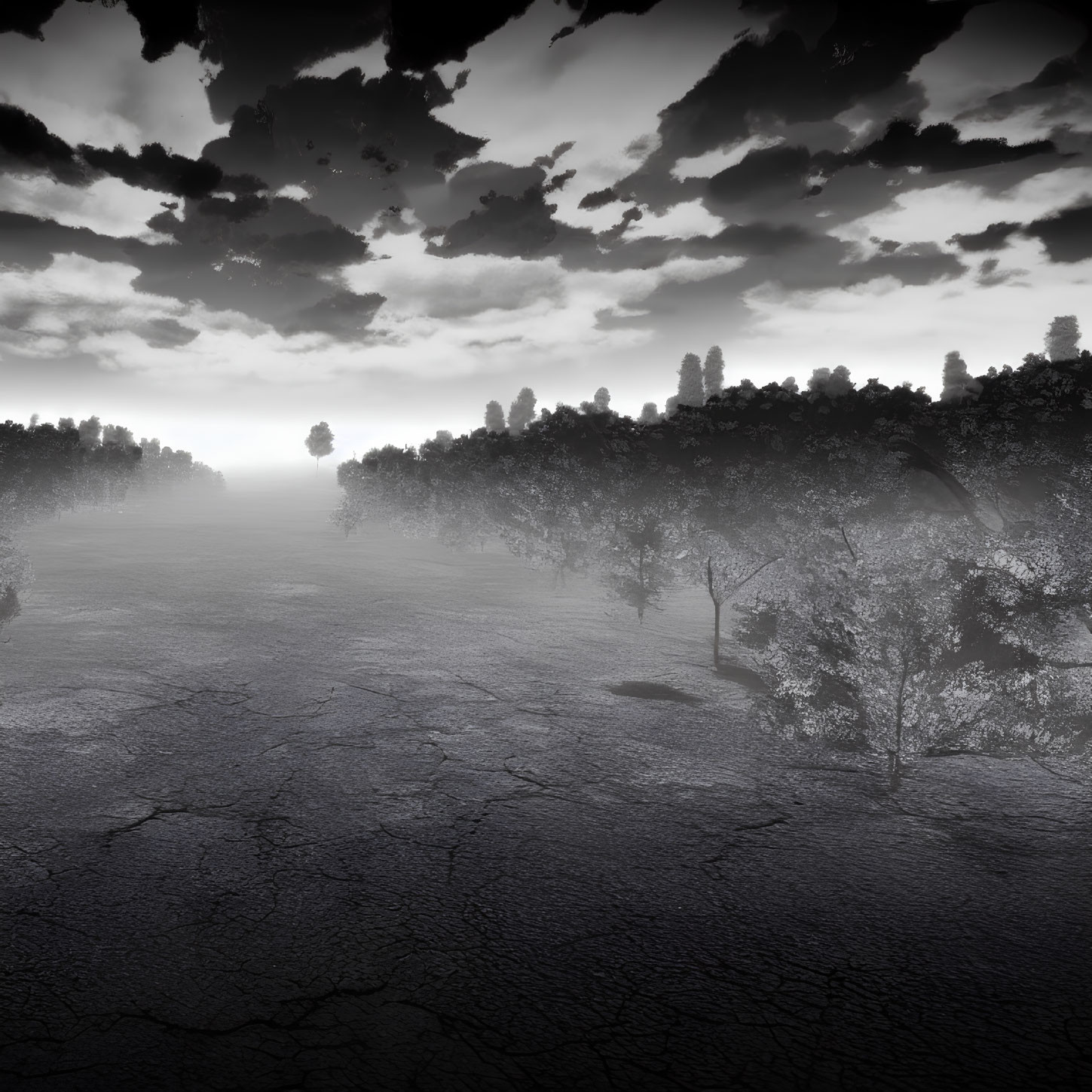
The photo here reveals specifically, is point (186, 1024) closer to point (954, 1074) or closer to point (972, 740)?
point (954, 1074)

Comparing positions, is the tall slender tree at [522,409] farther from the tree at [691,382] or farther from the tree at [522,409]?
the tree at [691,382]

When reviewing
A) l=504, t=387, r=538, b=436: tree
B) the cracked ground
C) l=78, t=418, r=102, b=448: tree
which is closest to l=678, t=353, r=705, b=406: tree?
l=504, t=387, r=538, b=436: tree

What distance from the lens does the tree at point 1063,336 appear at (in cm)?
7550

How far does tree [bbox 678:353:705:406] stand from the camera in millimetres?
99188

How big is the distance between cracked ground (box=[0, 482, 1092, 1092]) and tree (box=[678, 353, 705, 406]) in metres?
76.2

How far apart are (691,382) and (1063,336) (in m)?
46.1

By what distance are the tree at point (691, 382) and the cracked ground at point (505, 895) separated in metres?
76.2

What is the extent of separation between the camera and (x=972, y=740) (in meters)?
19.3

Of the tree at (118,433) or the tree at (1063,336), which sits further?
the tree at (118,433)

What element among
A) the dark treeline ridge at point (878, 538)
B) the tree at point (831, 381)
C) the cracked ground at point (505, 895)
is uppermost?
the tree at point (831, 381)

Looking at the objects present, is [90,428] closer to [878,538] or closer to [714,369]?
[714,369]

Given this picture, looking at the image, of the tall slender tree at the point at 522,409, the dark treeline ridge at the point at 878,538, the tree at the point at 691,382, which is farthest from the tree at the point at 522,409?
the dark treeline ridge at the point at 878,538

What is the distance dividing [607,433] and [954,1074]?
117ft

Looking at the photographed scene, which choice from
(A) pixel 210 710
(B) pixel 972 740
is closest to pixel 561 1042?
(B) pixel 972 740
